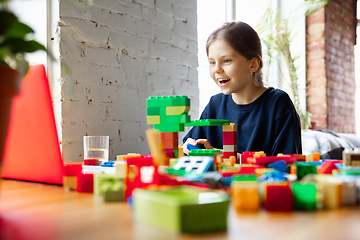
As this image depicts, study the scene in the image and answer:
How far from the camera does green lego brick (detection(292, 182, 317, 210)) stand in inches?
14.6

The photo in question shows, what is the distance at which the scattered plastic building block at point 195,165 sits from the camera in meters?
0.54

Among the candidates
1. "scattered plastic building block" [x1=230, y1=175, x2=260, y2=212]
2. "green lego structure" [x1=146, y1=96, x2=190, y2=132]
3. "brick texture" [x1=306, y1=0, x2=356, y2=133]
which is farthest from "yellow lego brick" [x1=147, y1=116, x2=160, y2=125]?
"brick texture" [x1=306, y1=0, x2=356, y2=133]

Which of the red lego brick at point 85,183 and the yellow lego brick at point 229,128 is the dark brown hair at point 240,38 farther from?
the red lego brick at point 85,183

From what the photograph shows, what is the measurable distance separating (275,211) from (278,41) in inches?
118

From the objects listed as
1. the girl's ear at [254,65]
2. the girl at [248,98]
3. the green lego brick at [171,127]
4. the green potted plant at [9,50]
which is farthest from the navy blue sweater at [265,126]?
the green potted plant at [9,50]

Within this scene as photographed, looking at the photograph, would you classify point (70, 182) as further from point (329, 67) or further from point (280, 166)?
point (329, 67)

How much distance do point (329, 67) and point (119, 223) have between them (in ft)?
11.7

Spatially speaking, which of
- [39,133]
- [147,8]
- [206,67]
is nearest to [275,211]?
[39,133]

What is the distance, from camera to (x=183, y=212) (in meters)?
0.29

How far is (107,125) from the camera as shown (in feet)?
4.75

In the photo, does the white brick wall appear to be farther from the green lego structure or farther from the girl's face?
the green lego structure

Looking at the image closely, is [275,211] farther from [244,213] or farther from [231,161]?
[231,161]

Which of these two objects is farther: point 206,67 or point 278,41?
point 278,41

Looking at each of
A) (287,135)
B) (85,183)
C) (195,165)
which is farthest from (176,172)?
(287,135)
